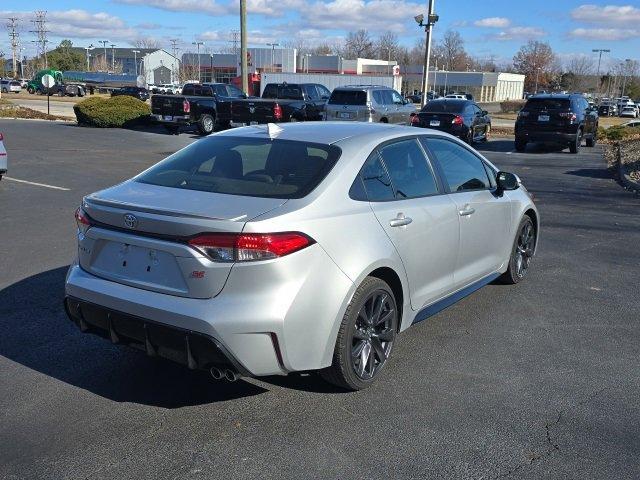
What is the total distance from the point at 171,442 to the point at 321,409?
36.2 inches

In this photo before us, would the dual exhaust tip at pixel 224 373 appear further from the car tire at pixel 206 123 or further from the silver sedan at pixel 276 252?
the car tire at pixel 206 123

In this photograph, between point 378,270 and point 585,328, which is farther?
point 585,328

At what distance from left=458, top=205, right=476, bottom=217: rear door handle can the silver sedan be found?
4 centimetres

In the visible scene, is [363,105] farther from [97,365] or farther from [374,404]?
[374,404]

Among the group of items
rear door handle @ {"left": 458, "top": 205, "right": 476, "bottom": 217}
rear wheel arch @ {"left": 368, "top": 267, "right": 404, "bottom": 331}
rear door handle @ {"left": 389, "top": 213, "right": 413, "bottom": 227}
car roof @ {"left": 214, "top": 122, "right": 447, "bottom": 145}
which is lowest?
rear wheel arch @ {"left": 368, "top": 267, "right": 404, "bottom": 331}

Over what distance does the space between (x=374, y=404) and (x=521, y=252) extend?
3175 mm

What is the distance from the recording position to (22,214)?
9570 mm

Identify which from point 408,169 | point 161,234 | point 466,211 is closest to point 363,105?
point 466,211

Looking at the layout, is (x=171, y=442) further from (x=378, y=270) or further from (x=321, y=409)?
(x=378, y=270)

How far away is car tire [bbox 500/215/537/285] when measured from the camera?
6344 millimetres

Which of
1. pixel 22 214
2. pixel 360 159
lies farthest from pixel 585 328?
pixel 22 214

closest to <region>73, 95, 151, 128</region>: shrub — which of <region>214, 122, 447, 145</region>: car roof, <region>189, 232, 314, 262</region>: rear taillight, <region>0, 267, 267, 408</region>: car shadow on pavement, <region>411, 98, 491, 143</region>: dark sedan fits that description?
<region>411, 98, 491, 143</region>: dark sedan

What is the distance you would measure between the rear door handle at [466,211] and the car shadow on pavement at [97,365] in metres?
2.09

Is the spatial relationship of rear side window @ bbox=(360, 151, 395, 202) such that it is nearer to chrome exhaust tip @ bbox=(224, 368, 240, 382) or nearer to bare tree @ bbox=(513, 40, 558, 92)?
chrome exhaust tip @ bbox=(224, 368, 240, 382)
